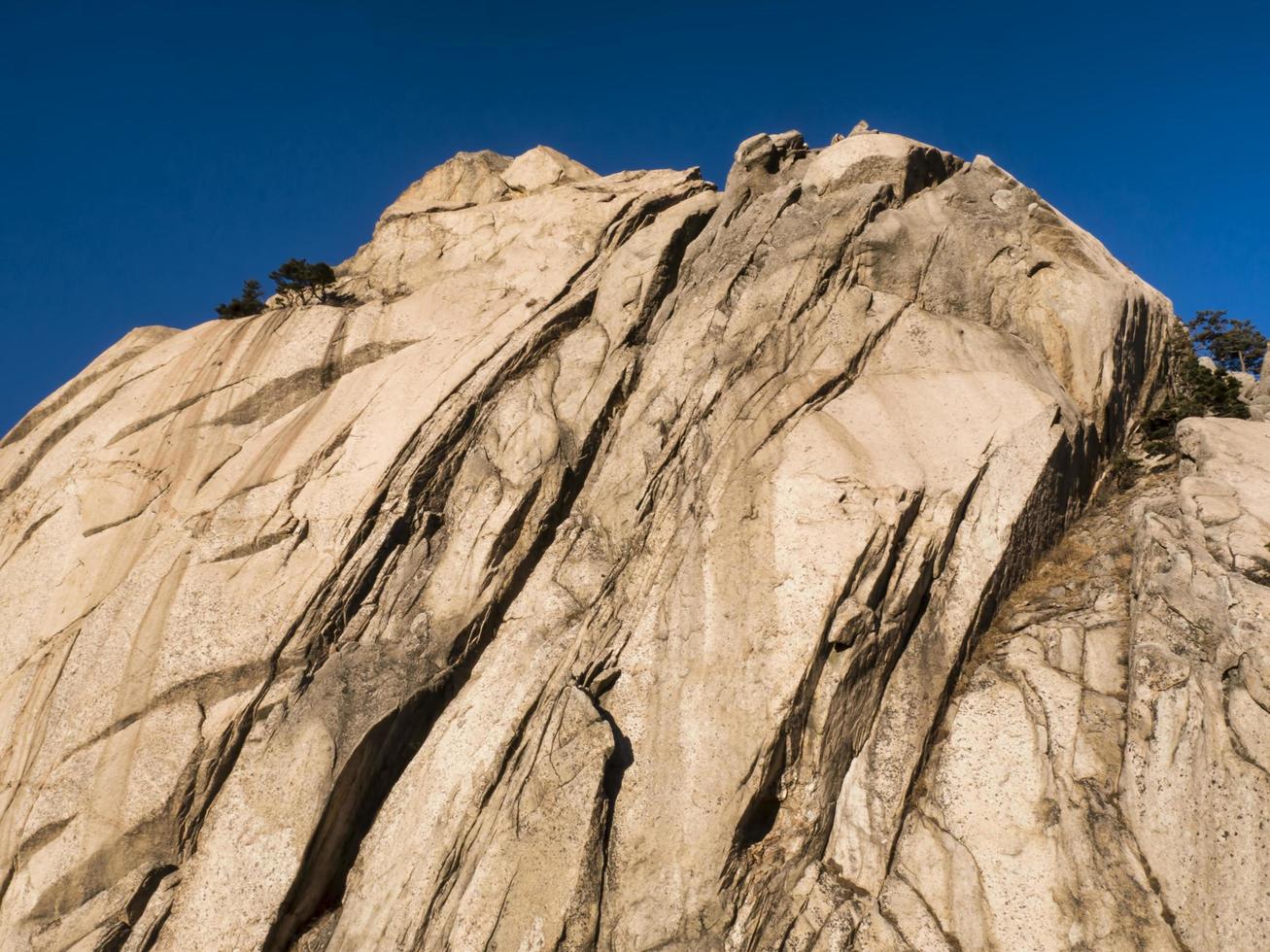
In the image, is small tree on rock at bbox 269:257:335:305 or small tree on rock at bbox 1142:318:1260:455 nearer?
small tree on rock at bbox 1142:318:1260:455

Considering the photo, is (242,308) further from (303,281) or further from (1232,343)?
(1232,343)

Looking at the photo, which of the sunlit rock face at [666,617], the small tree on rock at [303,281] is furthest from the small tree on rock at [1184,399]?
the small tree on rock at [303,281]

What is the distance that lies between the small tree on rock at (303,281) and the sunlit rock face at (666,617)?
3556mm

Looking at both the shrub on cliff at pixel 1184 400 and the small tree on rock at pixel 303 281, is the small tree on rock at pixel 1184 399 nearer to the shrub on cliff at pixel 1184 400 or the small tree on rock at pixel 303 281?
the shrub on cliff at pixel 1184 400

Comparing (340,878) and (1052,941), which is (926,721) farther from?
(340,878)

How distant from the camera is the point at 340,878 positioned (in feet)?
67.2

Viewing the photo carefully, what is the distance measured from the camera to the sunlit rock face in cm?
1808

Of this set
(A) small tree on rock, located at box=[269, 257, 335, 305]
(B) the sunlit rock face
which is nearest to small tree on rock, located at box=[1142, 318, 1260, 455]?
(B) the sunlit rock face

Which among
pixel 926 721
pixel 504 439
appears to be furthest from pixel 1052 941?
pixel 504 439

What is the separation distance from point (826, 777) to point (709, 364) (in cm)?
1237

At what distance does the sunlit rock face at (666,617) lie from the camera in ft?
59.3

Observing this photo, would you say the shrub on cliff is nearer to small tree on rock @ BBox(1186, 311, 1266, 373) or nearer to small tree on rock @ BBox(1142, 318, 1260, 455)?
small tree on rock @ BBox(1142, 318, 1260, 455)

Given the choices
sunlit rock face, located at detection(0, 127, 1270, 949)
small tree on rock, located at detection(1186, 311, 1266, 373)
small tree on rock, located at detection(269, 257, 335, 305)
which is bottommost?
sunlit rock face, located at detection(0, 127, 1270, 949)

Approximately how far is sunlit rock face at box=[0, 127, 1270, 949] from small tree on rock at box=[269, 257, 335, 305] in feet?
11.7
